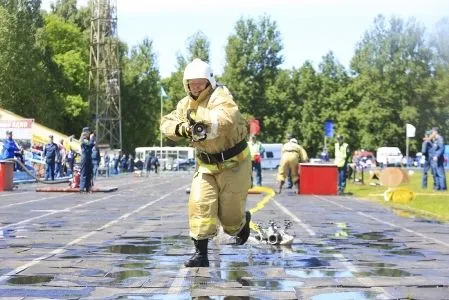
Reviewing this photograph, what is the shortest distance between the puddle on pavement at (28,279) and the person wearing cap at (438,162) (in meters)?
21.6

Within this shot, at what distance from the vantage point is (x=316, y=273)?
785 cm

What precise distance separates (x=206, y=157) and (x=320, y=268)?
5.30 feet

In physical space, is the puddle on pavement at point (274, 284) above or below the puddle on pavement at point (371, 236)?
above

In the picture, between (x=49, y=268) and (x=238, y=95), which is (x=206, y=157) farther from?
(x=238, y=95)

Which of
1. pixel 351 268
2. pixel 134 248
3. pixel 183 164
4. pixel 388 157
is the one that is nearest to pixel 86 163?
pixel 134 248

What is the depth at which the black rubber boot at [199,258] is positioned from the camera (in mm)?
8211

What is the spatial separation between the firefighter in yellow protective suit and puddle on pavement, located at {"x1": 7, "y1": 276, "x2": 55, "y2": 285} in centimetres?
148

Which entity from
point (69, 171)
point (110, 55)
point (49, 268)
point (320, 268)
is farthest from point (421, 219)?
point (110, 55)

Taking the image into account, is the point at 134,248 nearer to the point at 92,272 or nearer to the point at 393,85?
the point at 92,272

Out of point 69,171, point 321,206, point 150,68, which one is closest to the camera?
point 321,206

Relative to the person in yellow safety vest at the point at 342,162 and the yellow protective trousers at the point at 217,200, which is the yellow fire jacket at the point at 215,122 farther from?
the person in yellow safety vest at the point at 342,162

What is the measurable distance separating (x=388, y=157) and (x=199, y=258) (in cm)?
7619

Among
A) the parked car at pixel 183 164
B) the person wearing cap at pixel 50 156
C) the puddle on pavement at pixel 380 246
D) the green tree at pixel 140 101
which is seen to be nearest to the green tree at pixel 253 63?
the parked car at pixel 183 164

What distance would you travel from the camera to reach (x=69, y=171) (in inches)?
1801
